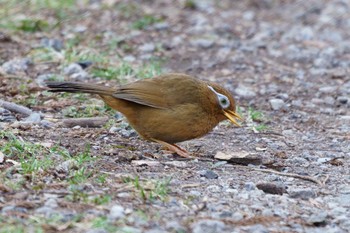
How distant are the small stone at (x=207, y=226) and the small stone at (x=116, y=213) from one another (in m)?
0.43

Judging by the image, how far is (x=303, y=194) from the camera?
5.88 metres

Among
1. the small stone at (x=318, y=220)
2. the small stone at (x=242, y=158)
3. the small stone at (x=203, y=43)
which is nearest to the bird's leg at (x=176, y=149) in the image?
the small stone at (x=242, y=158)

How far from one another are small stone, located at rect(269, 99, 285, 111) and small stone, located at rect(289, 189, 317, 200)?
3.11 metres

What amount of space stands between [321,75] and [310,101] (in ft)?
3.54

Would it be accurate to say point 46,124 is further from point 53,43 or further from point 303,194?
point 53,43

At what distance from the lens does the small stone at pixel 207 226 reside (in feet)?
16.3

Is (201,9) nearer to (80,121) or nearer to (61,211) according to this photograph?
(80,121)

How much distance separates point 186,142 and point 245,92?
6.86ft

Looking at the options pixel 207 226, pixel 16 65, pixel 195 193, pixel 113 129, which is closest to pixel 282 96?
pixel 113 129

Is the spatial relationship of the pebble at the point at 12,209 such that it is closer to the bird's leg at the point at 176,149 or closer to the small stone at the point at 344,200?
the bird's leg at the point at 176,149

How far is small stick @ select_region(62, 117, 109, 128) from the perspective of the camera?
7.41 m

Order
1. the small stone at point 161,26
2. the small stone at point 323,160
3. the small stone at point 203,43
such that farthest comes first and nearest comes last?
the small stone at point 161,26 < the small stone at point 203,43 < the small stone at point 323,160

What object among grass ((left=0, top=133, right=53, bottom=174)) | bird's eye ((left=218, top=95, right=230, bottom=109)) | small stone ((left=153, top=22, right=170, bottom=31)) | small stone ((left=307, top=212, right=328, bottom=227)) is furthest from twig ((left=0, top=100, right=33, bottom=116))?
small stone ((left=153, top=22, right=170, bottom=31))

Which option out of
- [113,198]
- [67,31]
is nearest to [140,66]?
[67,31]
